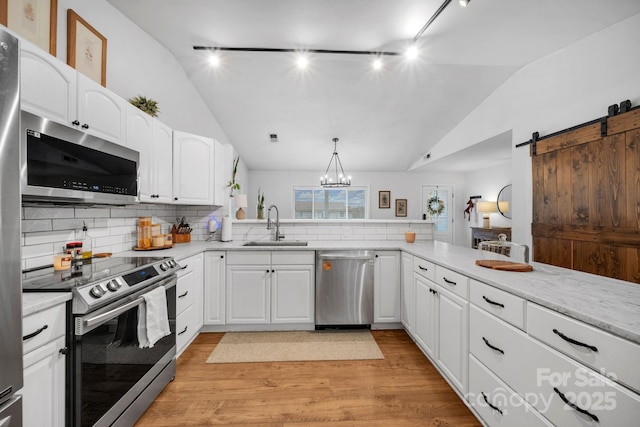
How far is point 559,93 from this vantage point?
9.36 ft

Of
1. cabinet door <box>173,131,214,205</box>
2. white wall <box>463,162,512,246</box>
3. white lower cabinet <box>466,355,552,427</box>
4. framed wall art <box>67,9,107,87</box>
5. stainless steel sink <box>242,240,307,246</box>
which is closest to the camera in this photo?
white lower cabinet <box>466,355,552,427</box>

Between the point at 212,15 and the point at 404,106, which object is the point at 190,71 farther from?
the point at 404,106

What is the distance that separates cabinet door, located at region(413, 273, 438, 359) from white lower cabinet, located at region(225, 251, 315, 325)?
1020mm

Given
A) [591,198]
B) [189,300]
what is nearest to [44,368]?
[189,300]

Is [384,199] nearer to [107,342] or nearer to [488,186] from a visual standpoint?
[488,186]

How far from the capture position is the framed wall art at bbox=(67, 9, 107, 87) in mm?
1820

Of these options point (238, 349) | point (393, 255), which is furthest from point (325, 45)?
point (238, 349)

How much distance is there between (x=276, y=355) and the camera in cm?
233

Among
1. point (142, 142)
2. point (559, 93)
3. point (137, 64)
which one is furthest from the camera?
point (559, 93)

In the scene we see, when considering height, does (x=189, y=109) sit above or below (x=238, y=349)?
above

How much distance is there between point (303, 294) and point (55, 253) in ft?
6.37

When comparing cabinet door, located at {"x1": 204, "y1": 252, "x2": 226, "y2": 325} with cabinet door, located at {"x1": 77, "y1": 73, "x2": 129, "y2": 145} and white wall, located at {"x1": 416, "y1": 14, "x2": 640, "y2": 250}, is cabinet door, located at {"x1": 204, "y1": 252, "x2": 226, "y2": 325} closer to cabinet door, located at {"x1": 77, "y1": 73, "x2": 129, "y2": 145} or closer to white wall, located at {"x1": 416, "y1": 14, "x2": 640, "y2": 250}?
cabinet door, located at {"x1": 77, "y1": 73, "x2": 129, "y2": 145}

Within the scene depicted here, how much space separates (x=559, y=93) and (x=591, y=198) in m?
1.21

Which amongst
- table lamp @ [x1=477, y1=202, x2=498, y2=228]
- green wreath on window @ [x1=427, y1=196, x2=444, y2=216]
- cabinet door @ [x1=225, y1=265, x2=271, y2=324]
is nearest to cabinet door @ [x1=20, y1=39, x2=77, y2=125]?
cabinet door @ [x1=225, y1=265, x2=271, y2=324]
